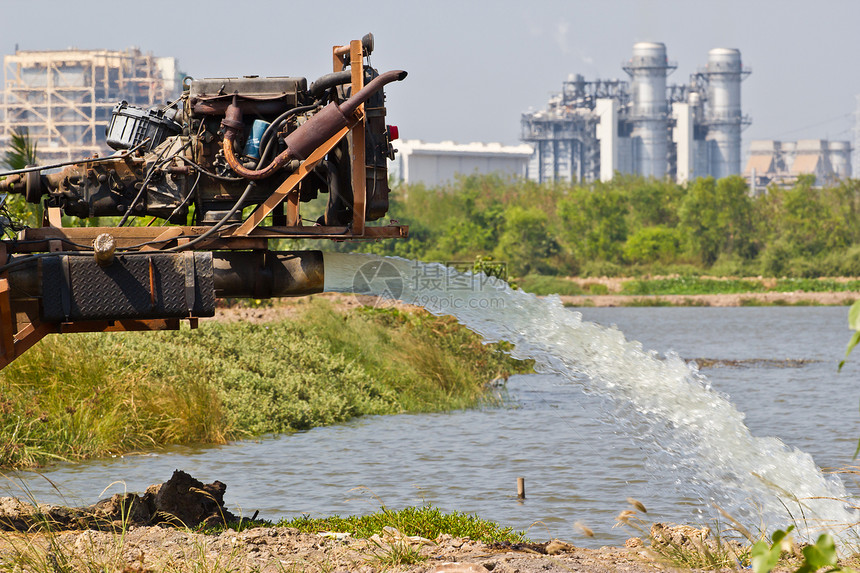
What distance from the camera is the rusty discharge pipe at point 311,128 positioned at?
7455mm

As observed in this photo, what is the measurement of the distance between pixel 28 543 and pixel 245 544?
1411mm

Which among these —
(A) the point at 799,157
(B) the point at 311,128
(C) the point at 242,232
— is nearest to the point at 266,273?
(C) the point at 242,232

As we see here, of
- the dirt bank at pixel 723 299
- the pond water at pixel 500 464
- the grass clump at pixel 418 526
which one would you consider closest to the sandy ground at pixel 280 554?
the grass clump at pixel 418 526

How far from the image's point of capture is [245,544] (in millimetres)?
7578

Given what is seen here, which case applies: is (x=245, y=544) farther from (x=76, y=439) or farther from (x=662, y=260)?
(x=662, y=260)

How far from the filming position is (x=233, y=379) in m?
16.5

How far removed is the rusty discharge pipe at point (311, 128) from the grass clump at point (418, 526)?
2.83 m

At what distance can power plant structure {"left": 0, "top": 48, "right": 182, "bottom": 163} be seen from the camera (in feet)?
493

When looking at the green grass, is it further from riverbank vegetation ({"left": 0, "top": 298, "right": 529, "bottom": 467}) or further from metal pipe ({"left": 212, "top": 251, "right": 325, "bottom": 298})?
metal pipe ({"left": 212, "top": 251, "right": 325, "bottom": 298})

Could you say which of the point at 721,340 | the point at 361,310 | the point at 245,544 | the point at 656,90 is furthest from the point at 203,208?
the point at 656,90

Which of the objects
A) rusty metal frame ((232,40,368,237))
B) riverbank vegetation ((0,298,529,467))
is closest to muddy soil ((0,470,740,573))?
rusty metal frame ((232,40,368,237))

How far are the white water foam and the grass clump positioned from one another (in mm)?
1803

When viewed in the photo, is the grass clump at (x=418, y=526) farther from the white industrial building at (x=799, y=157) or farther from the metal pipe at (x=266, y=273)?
the white industrial building at (x=799, y=157)

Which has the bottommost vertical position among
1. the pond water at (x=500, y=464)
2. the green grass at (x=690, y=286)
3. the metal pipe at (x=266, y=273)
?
the green grass at (x=690, y=286)
